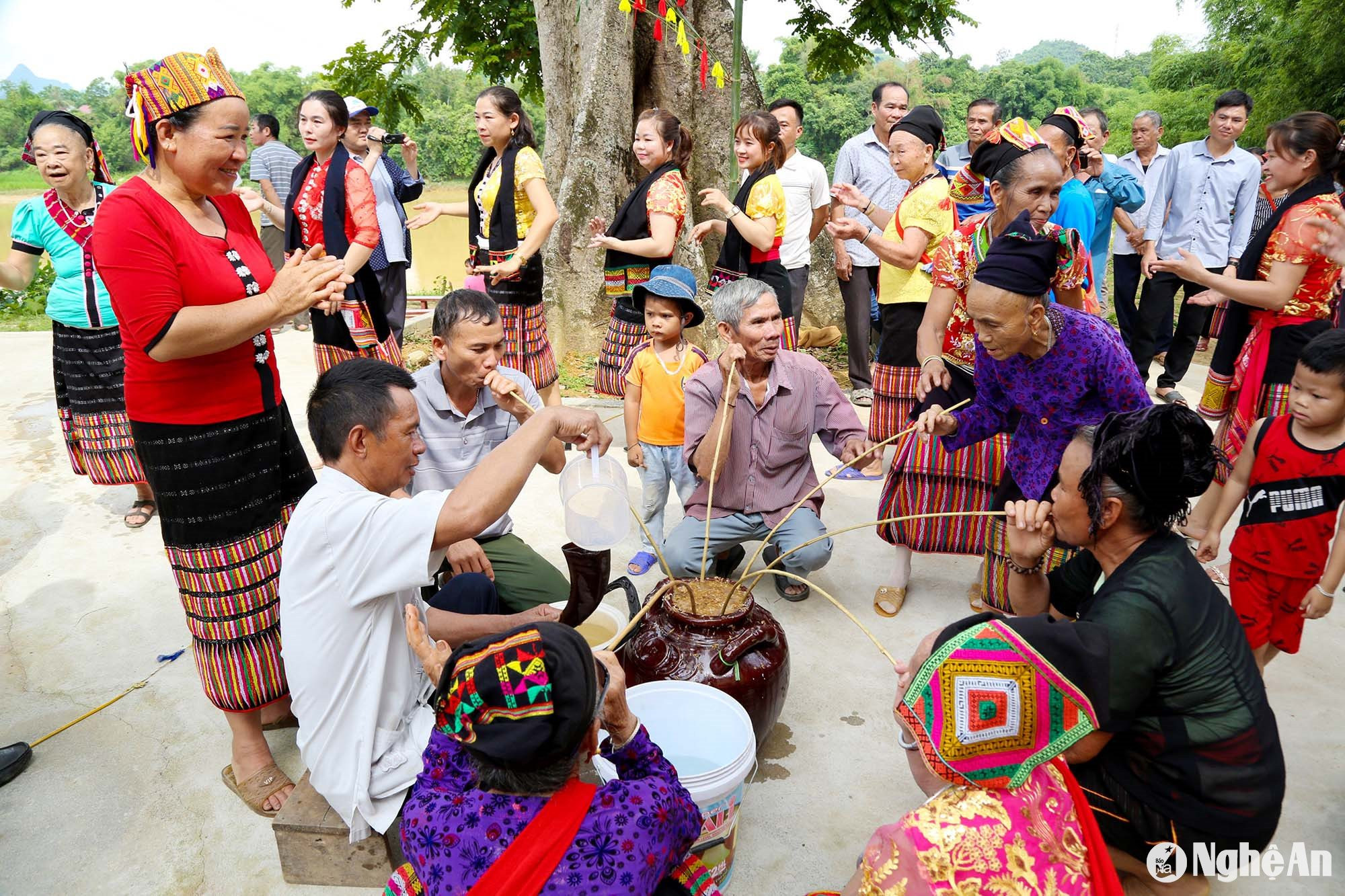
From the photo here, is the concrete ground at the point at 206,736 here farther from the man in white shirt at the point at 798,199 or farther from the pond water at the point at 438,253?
the pond water at the point at 438,253

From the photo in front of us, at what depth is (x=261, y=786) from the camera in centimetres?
245

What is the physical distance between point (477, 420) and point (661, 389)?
0.95 meters

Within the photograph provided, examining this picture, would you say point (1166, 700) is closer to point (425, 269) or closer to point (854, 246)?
point (854, 246)

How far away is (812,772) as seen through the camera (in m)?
2.57

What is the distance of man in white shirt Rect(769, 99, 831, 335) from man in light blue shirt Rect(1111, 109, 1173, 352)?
2.49 meters

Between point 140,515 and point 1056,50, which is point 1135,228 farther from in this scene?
point 1056,50

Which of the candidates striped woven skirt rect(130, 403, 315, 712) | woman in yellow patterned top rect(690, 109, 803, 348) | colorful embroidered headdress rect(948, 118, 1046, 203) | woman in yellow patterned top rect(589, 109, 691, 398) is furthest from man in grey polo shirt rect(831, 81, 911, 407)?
striped woven skirt rect(130, 403, 315, 712)

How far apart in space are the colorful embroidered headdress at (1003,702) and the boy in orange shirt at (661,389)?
2.25m

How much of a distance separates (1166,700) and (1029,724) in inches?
23.0

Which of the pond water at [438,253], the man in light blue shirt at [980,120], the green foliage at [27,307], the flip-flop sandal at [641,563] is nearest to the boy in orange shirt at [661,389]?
the flip-flop sandal at [641,563]

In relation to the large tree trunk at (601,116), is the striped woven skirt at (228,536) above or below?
below

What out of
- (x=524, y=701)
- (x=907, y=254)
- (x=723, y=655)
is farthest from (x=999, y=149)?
(x=524, y=701)

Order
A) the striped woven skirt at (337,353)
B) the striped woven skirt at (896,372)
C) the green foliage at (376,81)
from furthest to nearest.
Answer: the green foliage at (376,81) → the striped woven skirt at (337,353) → the striped woven skirt at (896,372)

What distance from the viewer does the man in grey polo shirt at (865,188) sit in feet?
19.4
